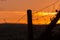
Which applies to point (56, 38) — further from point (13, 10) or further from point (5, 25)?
point (5, 25)

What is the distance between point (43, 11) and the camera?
16.8m

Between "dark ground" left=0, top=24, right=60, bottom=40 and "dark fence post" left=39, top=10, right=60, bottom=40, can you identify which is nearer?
"dark fence post" left=39, top=10, right=60, bottom=40

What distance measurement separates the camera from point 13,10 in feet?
57.3

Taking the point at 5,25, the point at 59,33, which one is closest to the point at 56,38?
the point at 59,33

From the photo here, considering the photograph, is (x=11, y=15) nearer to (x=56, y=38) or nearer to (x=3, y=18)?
(x=3, y=18)

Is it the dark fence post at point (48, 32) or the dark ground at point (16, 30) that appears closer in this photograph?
the dark fence post at point (48, 32)

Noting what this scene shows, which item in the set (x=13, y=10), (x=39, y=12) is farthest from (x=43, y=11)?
(x=13, y=10)

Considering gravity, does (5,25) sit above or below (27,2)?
below

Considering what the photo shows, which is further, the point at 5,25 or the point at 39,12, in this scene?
the point at 5,25

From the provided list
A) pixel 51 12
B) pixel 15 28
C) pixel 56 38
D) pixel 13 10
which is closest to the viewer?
pixel 56 38

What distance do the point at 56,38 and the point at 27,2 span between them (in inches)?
142

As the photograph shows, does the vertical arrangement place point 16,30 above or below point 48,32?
below

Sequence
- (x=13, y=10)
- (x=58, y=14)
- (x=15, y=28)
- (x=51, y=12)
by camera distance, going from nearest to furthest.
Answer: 1. (x=58, y=14)
2. (x=51, y=12)
3. (x=13, y=10)
4. (x=15, y=28)

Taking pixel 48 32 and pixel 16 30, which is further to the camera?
pixel 16 30
